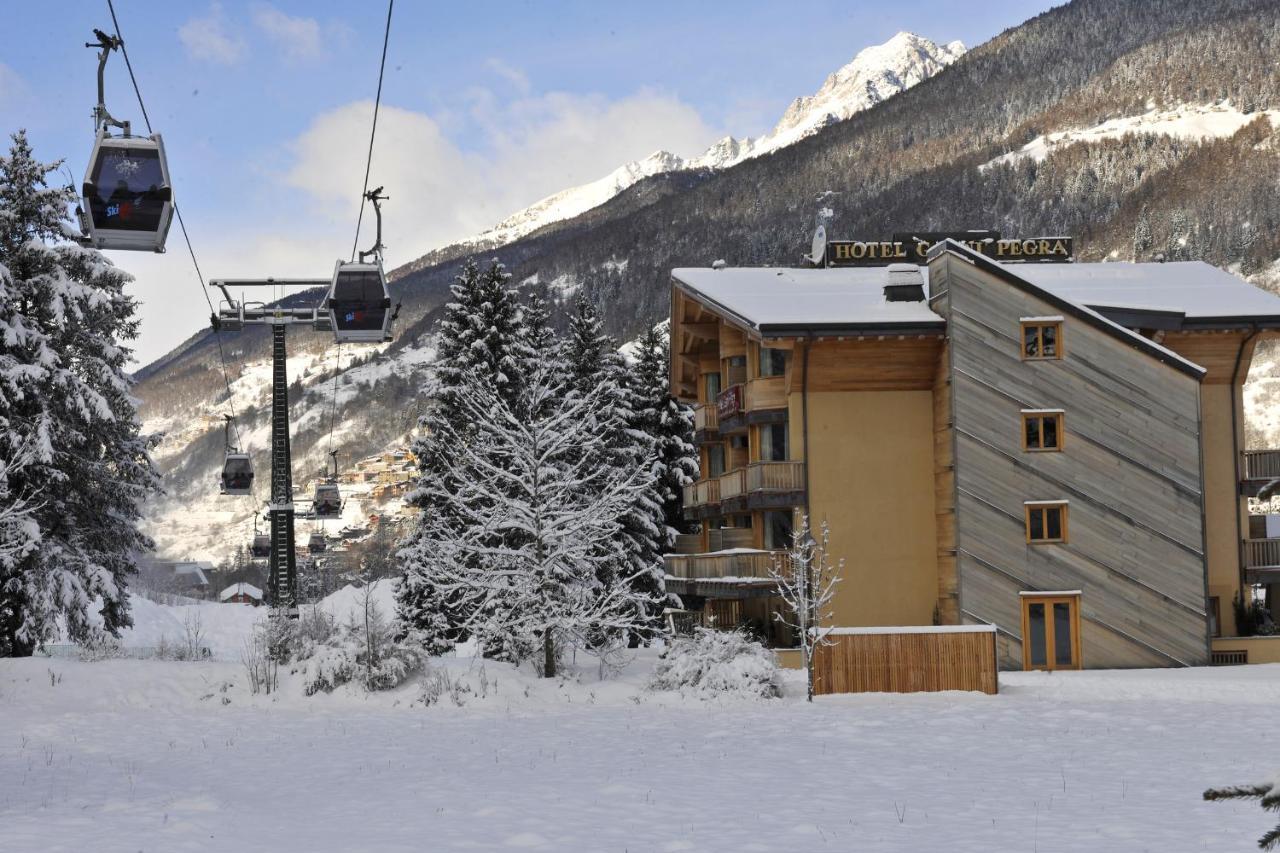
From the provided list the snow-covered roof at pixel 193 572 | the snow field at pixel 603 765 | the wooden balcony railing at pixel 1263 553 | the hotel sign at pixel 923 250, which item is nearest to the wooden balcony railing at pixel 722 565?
the snow field at pixel 603 765

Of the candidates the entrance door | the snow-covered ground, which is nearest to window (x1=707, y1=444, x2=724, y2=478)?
the entrance door

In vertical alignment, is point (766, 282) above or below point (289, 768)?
above

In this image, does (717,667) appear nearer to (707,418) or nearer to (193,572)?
(707,418)

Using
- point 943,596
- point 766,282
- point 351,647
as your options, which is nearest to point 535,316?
point 766,282

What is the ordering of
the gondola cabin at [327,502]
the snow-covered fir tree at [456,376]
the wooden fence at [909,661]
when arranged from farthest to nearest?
the gondola cabin at [327,502], the snow-covered fir tree at [456,376], the wooden fence at [909,661]

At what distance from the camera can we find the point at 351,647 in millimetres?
27797

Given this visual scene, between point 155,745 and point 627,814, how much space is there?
1044cm

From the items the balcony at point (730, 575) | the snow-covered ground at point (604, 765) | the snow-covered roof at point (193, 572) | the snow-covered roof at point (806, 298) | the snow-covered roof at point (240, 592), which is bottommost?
the snow-covered roof at point (240, 592)

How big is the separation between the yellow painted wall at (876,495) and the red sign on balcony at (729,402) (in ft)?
11.2

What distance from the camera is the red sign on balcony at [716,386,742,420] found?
133 ft

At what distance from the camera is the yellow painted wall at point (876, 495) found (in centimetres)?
3650

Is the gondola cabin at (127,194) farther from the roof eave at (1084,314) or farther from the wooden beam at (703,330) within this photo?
the wooden beam at (703,330)

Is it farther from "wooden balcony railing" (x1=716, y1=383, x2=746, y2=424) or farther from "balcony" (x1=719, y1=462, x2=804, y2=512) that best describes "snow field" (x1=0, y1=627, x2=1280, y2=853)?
"wooden balcony railing" (x1=716, y1=383, x2=746, y2=424)

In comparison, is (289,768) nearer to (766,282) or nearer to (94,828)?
(94,828)
